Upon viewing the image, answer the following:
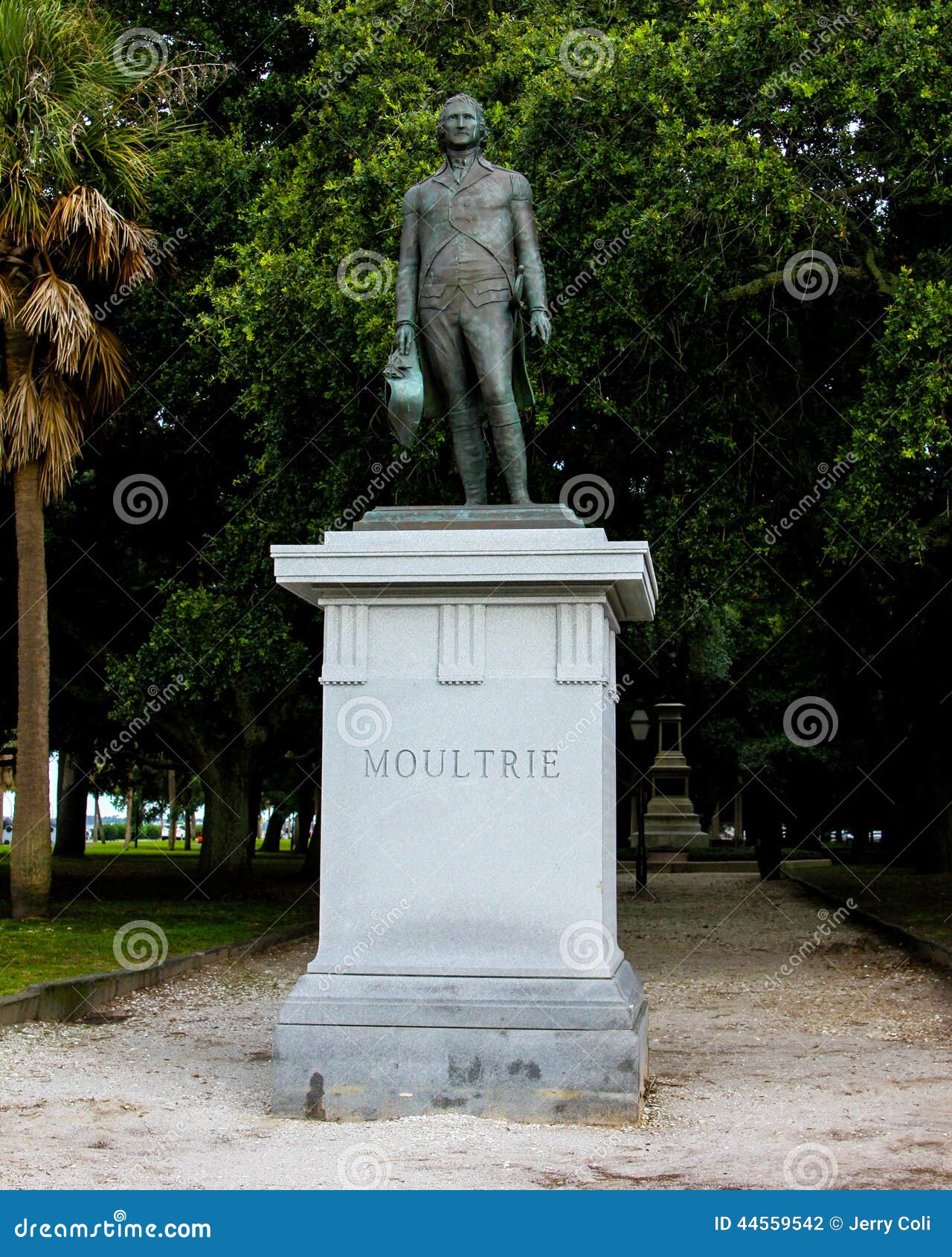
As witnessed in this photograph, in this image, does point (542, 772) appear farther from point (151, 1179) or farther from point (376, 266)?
point (376, 266)

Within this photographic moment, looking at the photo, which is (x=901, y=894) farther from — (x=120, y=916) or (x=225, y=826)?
(x=120, y=916)

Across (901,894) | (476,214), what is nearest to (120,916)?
(476,214)

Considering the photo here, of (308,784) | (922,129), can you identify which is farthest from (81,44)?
(308,784)

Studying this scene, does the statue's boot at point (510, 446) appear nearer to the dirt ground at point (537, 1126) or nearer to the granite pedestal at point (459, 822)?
the granite pedestal at point (459, 822)

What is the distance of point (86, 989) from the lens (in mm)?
11492

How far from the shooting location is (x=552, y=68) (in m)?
14.5

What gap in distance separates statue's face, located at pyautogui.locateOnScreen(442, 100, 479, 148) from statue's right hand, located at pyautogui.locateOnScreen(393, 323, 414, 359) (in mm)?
1048

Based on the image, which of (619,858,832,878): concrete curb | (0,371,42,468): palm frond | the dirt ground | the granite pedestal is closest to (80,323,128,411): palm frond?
(0,371,42,468): palm frond

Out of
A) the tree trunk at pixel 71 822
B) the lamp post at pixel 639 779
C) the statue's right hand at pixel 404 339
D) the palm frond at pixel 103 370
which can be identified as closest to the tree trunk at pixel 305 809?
the tree trunk at pixel 71 822

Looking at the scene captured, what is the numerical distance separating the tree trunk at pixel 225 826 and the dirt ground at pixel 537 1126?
31.2 feet

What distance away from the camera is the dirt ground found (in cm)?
616

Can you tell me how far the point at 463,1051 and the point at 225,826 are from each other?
1710 cm

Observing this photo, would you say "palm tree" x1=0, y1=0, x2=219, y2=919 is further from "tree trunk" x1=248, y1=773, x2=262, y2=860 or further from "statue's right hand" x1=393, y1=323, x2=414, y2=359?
"statue's right hand" x1=393, y1=323, x2=414, y2=359

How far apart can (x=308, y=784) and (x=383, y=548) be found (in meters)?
30.3
